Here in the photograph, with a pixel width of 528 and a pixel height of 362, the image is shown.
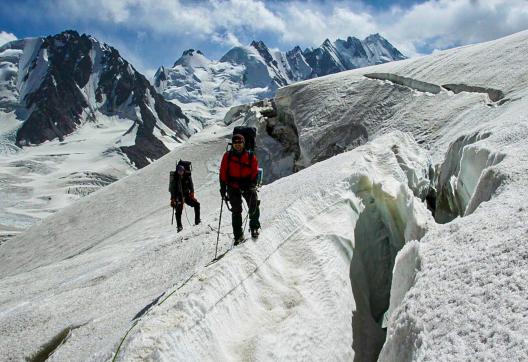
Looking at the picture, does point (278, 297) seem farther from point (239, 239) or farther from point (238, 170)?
point (238, 170)

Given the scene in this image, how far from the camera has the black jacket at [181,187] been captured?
1342 cm

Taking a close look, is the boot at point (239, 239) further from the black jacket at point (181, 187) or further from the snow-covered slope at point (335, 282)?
the black jacket at point (181, 187)

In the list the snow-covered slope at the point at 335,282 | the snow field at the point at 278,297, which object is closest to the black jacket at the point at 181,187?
the snow-covered slope at the point at 335,282

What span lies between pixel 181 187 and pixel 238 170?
5918 millimetres

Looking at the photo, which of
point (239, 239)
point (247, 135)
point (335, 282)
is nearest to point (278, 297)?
point (335, 282)

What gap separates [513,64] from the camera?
949 inches

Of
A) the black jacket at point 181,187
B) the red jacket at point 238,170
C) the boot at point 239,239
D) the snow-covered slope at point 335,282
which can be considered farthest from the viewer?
the black jacket at point 181,187

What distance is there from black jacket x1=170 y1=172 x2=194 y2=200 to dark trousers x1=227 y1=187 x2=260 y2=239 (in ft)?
18.5

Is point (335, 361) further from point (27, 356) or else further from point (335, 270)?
point (27, 356)

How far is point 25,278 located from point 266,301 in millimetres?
9495

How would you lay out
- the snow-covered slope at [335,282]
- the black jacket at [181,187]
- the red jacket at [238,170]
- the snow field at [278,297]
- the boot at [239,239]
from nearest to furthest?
the snow-covered slope at [335,282]
the snow field at [278,297]
the red jacket at [238,170]
the boot at [239,239]
the black jacket at [181,187]

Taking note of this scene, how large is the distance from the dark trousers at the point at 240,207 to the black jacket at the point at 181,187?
5647 millimetres

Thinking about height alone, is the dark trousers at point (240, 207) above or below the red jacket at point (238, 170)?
below

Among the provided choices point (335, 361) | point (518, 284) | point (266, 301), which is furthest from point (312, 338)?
point (518, 284)
